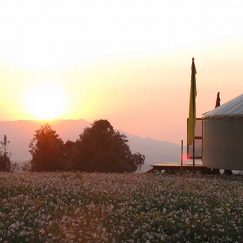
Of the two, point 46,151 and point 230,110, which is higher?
point 230,110

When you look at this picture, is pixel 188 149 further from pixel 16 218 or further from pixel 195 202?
pixel 16 218

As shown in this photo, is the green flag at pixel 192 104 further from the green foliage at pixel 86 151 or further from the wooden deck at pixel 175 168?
the green foliage at pixel 86 151

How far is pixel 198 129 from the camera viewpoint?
142 feet

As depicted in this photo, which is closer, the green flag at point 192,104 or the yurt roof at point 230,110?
the green flag at point 192,104

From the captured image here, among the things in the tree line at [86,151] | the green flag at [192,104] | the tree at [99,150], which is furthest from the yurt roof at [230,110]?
the tree at [99,150]

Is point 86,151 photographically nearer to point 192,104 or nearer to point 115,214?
point 192,104

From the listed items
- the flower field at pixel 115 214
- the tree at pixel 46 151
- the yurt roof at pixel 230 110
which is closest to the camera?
the flower field at pixel 115 214

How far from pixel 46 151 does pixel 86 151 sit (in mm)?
4559

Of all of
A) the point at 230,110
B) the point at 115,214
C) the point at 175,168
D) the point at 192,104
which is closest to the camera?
the point at 115,214

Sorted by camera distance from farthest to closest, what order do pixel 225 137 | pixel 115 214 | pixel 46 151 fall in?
pixel 46 151, pixel 225 137, pixel 115 214

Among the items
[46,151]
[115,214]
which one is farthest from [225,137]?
Answer: [46,151]

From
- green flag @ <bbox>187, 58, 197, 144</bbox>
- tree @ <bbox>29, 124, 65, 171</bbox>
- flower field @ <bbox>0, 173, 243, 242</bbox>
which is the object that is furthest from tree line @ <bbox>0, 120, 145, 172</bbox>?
flower field @ <bbox>0, 173, 243, 242</bbox>

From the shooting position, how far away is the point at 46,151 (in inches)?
2608

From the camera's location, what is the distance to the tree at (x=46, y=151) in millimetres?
63125
